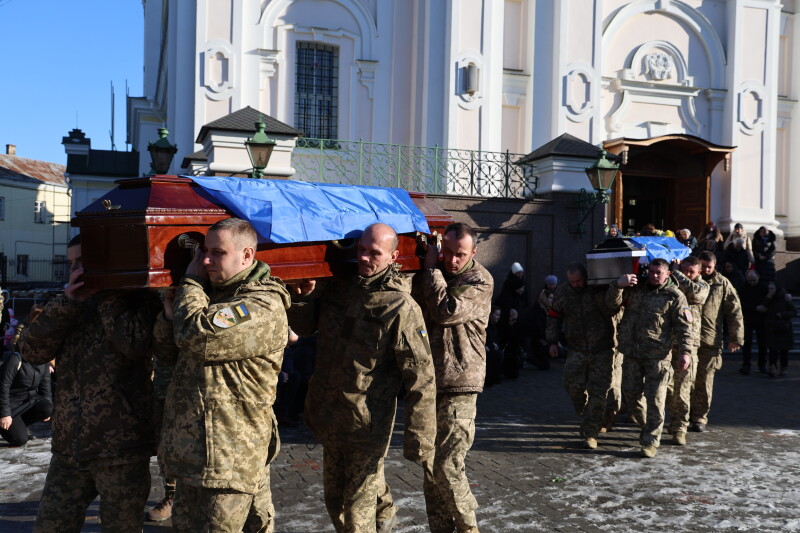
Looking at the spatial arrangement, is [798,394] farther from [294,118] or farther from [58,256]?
[58,256]

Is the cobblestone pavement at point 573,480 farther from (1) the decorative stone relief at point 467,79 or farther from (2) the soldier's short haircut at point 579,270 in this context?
(1) the decorative stone relief at point 467,79

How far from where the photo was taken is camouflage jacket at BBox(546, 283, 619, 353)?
27.6 ft

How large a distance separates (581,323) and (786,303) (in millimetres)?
7923

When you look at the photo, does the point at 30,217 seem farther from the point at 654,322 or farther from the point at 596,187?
the point at 654,322

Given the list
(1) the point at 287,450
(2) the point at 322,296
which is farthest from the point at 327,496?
(1) the point at 287,450

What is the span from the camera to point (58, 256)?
51.3m

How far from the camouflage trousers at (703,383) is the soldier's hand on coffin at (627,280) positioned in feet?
6.75

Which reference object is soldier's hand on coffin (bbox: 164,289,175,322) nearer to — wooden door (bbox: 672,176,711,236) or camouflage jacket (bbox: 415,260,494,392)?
camouflage jacket (bbox: 415,260,494,392)

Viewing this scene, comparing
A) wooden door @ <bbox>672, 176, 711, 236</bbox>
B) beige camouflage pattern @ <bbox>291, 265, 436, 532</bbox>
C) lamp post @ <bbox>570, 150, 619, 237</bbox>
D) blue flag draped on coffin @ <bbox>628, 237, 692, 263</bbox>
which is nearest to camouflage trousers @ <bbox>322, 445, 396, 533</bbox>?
beige camouflage pattern @ <bbox>291, 265, 436, 532</bbox>

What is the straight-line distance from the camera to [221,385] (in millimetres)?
3758

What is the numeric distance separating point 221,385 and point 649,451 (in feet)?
17.7

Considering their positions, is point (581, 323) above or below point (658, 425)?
above

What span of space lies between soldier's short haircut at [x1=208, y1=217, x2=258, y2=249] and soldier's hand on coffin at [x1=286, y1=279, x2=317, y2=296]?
851 millimetres

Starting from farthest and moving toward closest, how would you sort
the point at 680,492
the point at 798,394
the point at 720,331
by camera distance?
1. the point at 798,394
2. the point at 720,331
3. the point at 680,492
